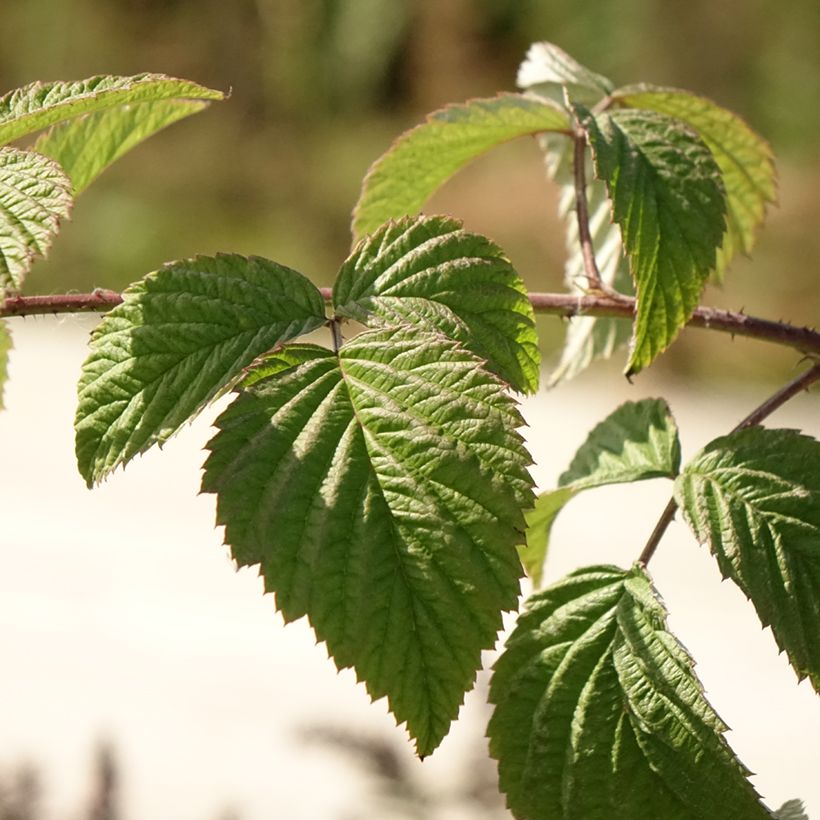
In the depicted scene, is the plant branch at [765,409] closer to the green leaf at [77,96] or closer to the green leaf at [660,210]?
the green leaf at [660,210]

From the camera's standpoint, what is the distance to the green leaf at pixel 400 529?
407mm

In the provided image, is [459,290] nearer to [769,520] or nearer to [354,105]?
[769,520]

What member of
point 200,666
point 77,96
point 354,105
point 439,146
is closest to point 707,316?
point 439,146

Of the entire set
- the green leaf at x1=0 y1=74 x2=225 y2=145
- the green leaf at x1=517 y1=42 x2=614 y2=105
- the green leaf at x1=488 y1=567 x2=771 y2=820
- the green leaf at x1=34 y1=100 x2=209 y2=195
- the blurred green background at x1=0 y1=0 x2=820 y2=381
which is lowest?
the green leaf at x1=488 y1=567 x2=771 y2=820

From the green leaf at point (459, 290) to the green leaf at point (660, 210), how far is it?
0.06 meters

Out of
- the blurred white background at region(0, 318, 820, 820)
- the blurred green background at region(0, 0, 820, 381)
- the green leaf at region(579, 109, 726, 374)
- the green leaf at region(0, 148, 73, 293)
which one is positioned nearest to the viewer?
the green leaf at region(0, 148, 73, 293)

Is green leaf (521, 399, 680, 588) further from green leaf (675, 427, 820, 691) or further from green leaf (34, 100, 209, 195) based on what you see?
green leaf (34, 100, 209, 195)

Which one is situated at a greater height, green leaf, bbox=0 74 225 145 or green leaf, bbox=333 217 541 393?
green leaf, bbox=0 74 225 145

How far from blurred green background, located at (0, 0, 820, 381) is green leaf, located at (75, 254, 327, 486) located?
2.33m

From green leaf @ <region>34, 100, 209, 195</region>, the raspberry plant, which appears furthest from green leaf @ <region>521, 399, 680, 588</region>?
green leaf @ <region>34, 100, 209, 195</region>

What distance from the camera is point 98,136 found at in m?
0.56

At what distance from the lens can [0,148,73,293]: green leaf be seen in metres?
0.40

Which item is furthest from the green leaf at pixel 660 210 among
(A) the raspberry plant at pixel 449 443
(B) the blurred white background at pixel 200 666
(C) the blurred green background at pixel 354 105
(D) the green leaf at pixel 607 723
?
(C) the blurred green background at pixel 354 105

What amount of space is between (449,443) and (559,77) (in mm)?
335
